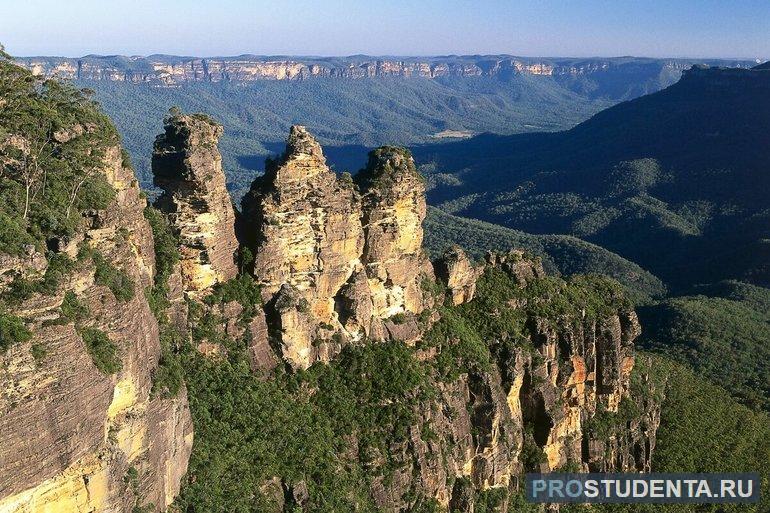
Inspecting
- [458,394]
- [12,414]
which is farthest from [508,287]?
[12,414]

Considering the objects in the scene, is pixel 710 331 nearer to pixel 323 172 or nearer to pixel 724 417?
pixel 724 417

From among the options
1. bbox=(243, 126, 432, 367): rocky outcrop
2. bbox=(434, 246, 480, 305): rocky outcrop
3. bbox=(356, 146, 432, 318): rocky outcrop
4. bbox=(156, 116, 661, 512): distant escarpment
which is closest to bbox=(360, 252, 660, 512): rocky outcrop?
bbox=(156, 116, 661, 512): distant escarpment

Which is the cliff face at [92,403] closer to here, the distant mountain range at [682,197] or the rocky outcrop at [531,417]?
the rocky outcrop at [531,417]

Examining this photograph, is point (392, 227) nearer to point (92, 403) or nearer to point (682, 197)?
point (92, 403)

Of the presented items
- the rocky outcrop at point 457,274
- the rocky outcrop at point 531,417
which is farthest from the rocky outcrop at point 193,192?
the rocky outcrop at point 457,274

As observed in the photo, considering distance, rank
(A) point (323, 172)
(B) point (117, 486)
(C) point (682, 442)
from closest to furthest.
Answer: (B) point (117, 486) < (A) point (323, 172) < (C) point (682, 442)

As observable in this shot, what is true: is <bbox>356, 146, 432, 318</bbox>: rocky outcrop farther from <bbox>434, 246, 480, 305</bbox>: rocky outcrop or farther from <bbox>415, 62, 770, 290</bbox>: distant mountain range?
<bbox>415, 62, 770, 290</bbox>: distant mountain range
